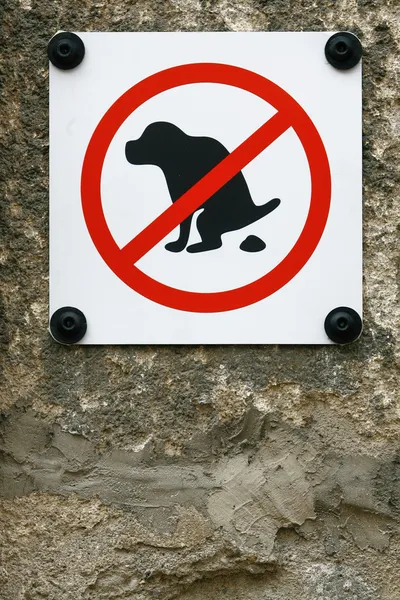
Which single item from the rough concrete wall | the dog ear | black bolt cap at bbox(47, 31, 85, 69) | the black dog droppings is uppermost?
black bolt cap at bbox(47, 31, 85, 69)

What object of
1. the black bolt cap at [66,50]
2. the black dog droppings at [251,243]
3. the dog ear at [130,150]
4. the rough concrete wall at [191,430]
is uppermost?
the black bolt cap at [66,50]

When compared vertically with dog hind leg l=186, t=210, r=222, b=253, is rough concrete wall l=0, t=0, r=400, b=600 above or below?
below

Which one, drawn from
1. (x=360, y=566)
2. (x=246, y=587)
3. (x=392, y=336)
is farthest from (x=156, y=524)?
(x=392, y=336)

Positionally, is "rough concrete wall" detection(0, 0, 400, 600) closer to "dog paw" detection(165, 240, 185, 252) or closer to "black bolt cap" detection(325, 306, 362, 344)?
"black bolt cap" detection(325, 306, 362, 344)

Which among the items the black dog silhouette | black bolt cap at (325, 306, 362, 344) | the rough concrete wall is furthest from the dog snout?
black bolt cap at (325, 306, 362, 344)

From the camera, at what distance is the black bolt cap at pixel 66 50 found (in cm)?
101

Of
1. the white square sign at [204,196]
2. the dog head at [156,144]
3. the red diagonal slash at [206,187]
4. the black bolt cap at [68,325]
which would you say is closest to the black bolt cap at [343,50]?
the white square sign at [204,196]

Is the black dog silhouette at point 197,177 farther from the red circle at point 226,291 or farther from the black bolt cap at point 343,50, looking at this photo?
the black bolt cap at point 343,50

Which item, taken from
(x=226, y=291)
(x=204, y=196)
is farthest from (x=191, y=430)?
(x=204, y=196)

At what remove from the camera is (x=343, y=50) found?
101 cm

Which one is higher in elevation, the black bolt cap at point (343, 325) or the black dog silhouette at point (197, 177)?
the black dog silhouette at point (197, 177)

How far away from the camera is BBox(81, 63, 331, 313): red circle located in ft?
3.32

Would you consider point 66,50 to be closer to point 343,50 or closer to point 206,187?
point 206,187

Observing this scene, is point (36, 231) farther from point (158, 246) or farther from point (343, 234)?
point (343, 234)
